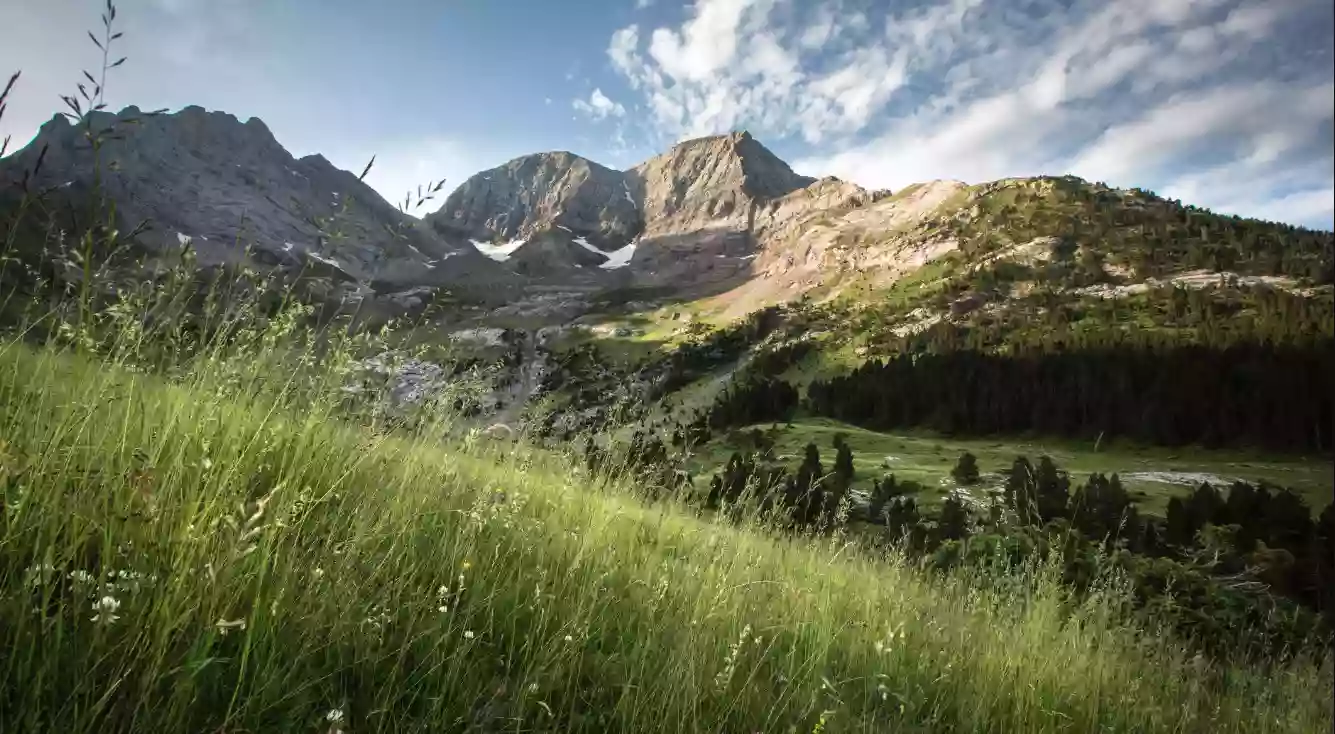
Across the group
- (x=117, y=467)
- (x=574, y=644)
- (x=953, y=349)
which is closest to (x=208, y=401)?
(x=117, y=467)

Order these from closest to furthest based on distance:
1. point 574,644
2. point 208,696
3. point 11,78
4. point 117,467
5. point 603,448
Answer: point 208,696 < point 11,78 < point 117,467 < point 574,644 < point 603,448

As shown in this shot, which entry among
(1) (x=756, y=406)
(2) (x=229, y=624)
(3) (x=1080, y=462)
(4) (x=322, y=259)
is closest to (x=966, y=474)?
(3) (x=1080, y=462)

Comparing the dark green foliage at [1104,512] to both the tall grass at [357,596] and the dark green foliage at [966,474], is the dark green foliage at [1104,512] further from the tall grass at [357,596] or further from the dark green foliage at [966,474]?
the tall grass at [357,596]

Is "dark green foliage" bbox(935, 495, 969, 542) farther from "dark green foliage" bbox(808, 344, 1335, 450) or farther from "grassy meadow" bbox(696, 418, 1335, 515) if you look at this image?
"dark green foliage" bbox(808, 344, 1335, 450)

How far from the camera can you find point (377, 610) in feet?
7.45

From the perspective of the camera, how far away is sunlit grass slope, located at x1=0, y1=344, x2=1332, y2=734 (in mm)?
1633

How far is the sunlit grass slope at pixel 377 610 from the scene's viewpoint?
5.36 feet

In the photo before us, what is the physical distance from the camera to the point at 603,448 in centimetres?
793

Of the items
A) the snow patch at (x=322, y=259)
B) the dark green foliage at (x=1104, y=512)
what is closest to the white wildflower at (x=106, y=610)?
the snow patch at (x=322, y=259)

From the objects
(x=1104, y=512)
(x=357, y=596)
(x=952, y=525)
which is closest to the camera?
(x=357, y=596)

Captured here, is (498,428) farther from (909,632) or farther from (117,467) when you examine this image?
(909,632)

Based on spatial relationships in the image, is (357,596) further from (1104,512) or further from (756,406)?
(756,406)

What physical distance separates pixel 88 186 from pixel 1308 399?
7262 centimetres

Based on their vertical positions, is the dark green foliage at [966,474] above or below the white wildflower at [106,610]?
below
